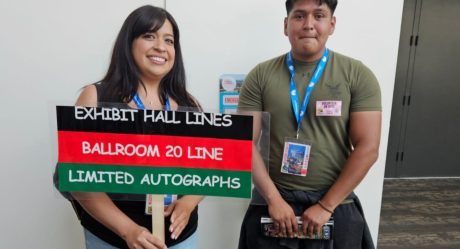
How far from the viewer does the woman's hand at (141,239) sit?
828mm

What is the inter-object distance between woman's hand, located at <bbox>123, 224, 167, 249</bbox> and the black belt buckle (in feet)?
1.61

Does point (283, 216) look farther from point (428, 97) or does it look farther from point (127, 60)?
point (428, 97)

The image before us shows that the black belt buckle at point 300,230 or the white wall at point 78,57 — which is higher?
the white wall at point 78,57

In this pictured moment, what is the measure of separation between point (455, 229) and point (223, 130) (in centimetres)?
303

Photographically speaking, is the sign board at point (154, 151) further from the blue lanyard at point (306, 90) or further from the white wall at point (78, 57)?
the white wall at point (78, 57)

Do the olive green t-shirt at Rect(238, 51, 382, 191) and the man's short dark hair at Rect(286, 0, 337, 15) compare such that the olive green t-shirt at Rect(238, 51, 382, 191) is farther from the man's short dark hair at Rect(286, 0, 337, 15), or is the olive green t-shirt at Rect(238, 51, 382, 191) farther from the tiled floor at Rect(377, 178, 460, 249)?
the tiled floor at Rect(377, 178, 460, 249)

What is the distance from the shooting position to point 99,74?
5.47 feet

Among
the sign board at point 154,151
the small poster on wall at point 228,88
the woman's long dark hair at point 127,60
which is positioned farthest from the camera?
the small poster on wall at point 228,88

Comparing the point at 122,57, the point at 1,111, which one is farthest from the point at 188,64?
the point at 1,111

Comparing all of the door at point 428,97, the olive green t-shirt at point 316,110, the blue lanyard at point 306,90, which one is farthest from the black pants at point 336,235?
the door at point 428,97

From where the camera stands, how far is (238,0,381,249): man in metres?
1.17

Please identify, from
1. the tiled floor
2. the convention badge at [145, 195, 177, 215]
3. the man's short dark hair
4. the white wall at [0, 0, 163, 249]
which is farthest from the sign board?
the tiled floor

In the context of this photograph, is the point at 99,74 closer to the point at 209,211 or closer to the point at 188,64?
the point at 188,64

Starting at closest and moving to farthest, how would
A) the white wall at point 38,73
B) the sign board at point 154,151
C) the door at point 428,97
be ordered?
the sign board at point 154,151
the white wall at point 38,73
the door at point 428,97
